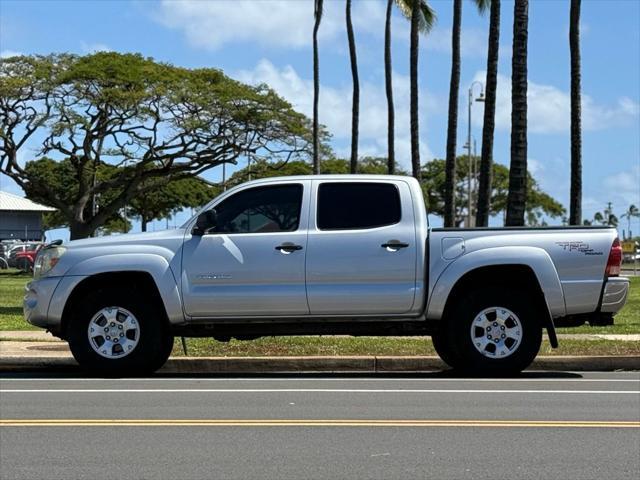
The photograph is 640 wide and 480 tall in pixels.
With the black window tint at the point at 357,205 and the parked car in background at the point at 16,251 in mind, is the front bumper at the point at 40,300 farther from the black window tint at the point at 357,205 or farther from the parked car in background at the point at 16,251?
the parked car in background at the point at 16,251

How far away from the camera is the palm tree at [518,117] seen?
22.0m

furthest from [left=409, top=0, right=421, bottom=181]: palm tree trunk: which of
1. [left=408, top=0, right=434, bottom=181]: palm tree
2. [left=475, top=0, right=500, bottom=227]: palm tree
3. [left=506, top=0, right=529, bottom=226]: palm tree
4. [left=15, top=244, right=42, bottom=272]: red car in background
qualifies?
[left=15, top=244, right=42, bottom=272]: red car in background

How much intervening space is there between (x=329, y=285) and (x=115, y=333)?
232 centimetres

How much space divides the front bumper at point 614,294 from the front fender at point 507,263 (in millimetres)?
459

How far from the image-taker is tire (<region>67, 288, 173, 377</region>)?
11344 mm

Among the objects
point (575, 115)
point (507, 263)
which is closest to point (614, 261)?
point (507, 263)

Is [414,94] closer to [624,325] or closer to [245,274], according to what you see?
[624,325]

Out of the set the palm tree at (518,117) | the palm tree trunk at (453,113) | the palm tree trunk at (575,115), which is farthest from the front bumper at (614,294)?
the palm tree trunk at (453,113)

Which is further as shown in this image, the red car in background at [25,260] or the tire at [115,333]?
the red car in background at [25,260]

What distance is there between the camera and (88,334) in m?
11.4
